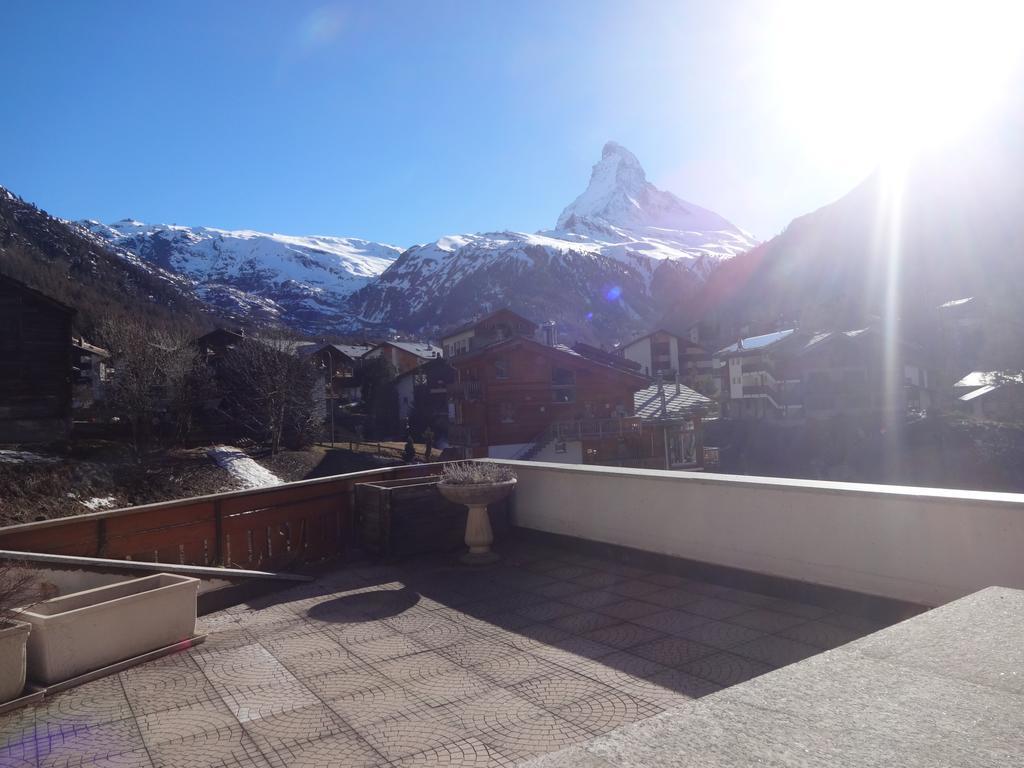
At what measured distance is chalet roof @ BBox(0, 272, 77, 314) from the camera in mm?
20562

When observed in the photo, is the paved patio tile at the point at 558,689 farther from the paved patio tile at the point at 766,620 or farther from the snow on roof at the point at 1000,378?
the snow on roof at the point at 1000,378

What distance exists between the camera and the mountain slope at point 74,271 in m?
52.3

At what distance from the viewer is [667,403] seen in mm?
34750

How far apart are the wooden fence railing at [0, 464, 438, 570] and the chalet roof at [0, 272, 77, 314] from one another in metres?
17.9

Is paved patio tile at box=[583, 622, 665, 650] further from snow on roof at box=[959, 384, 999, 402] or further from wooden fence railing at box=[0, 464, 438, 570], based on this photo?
snow on roof at box=[959, 384, 999, 402]

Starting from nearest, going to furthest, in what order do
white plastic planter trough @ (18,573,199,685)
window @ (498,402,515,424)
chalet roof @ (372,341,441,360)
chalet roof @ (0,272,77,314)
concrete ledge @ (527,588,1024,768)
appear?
concrete ledge @ (527,588,1024,768) < white plastic planter trough @ (18,573,199,685) < chalet roof @ (0,272,77,314) < window @ (498,402,515,424) < chalet roof @ (372,341,441,360)

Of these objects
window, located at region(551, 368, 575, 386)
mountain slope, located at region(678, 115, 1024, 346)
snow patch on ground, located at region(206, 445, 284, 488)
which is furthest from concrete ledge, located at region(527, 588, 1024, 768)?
mountain slope, located at region(678, 115, 1024, 346)

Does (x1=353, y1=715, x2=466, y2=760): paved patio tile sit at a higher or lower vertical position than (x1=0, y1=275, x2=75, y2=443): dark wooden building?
lower

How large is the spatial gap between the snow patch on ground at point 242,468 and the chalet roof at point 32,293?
21.4ft

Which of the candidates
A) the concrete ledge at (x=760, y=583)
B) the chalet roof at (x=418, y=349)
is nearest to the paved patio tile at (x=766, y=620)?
the concrete ledge at (x=760, y=583)

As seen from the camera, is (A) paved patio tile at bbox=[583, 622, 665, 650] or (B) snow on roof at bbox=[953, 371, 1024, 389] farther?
(B) snow on roof at bbox=[953, 371, 1024, 389]

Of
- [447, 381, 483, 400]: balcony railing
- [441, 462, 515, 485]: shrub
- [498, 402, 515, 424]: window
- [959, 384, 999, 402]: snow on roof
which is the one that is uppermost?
[447, 381, 483, 400]: balcony railing

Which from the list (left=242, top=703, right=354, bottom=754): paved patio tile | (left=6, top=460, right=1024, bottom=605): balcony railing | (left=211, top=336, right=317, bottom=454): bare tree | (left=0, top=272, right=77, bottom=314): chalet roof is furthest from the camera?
(left=211, top=336, right=317, bottom=454): bare tree

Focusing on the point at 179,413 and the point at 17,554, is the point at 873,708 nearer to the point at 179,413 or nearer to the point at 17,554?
the point at 17,554
